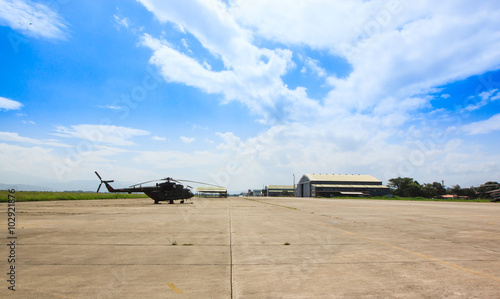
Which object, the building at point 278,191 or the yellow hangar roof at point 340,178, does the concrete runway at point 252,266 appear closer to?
the yellow hangar roof at point 340,178

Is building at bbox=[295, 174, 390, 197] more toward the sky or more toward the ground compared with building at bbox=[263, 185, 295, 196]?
more toward the sky

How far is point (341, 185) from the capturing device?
12962 centimetres

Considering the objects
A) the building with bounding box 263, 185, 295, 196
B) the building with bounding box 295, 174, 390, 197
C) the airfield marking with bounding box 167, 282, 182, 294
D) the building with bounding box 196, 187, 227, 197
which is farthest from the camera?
the building with bounding box 263, 185, 295, 196

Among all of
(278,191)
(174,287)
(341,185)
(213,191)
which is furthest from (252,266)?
(278,191)

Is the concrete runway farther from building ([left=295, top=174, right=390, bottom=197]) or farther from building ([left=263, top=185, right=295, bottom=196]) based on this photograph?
building ([left=263, top=185, right=295, bottom=196])

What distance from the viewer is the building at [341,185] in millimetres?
123125

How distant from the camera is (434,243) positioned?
850 cm

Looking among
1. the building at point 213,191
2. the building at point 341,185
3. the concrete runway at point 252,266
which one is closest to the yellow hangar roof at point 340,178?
the building at point 341,185

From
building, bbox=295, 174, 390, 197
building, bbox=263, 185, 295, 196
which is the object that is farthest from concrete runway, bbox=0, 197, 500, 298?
building, bbox=263, 185, 295, 196

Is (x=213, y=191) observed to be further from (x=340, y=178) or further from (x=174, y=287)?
(x=174, y=287)

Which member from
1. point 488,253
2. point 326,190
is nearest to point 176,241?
point 488,253

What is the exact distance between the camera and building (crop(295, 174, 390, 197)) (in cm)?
12312

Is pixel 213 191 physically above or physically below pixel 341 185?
below

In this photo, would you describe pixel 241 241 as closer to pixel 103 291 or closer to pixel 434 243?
pixel 103 291
